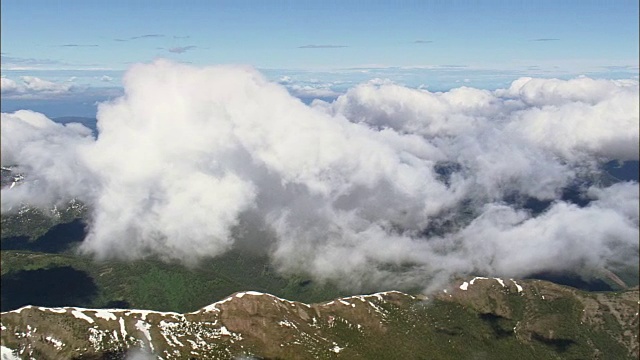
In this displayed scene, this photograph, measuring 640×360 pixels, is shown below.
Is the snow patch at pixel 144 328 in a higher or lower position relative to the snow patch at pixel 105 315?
lower

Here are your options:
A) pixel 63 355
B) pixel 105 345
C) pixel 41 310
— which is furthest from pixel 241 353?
pixel 41 310

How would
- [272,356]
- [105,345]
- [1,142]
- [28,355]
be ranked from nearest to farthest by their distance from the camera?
[1,142] < [28,355] < [105,345] < [272,356]

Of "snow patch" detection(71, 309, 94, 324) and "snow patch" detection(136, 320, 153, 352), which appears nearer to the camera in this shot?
"snow patch" detection(136, 320, 153, 352)

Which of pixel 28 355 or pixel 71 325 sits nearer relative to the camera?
pixel 28 355

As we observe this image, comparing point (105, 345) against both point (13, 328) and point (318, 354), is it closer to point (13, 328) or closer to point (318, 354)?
point (13, 328)

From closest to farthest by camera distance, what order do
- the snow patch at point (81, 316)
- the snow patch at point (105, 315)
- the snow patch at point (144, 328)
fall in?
the snow patch at point (144, 328) → the snow patch at point (81, 316) → the snow patch at point (105, 315)

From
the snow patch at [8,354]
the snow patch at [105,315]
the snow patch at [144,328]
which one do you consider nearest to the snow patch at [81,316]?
the snow patch at [105,315]

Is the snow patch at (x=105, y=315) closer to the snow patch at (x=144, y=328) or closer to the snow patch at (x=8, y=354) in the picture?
the snow patch at (x=144, y=328)

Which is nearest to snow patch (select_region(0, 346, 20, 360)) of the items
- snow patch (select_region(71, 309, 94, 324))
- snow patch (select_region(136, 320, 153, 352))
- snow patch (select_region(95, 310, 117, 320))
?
snow patch (select_region(71, 309, 94, 324))

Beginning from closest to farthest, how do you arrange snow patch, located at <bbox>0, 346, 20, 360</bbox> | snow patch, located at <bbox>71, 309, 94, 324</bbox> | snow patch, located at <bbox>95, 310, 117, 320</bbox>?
1. snow patch, located at <bbox>0, 346, 20, 360</bbox>
2. snow patch, located at <bbox>71, 309, 94, 324</bbox>
3. snow patch, located at <bbox>95, 310, 117, 320</bbox>

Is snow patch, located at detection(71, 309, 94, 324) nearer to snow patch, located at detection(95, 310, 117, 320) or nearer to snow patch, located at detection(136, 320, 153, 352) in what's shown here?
snow patch, located at detection(95, 310, 117, 320)

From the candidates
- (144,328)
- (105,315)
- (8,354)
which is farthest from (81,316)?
(8,354)
